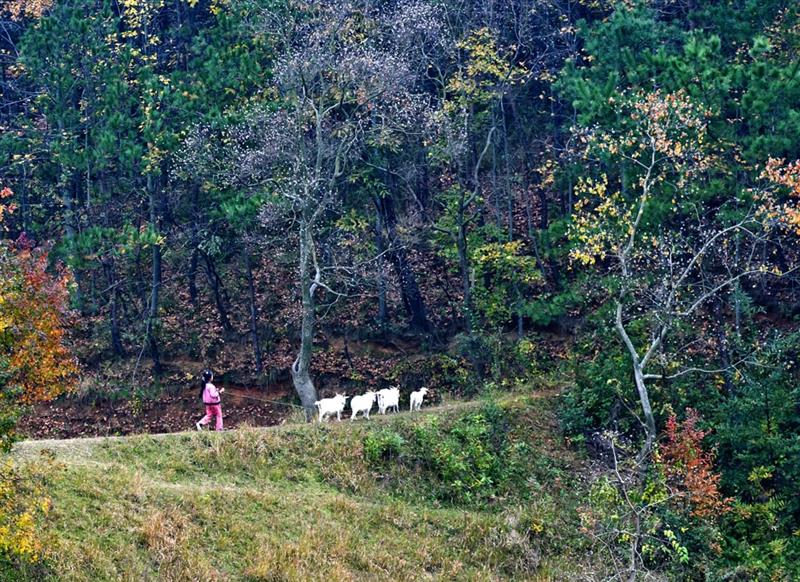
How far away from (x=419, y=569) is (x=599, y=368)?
8237 mm

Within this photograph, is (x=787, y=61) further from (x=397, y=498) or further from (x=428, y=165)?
(x=397, y=498)

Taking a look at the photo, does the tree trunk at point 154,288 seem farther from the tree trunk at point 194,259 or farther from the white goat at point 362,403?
the white goat at point 362,403

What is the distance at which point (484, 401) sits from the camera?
83.4ft

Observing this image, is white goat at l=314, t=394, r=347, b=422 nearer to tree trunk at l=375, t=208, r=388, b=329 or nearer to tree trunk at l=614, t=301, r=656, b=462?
tree trunk at l=375, t=208, r=388, b=329

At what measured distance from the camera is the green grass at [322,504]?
18.3 m

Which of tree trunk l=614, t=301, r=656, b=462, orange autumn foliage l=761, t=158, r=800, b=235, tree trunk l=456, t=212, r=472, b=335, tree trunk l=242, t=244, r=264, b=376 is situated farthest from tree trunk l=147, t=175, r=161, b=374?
orange autumn foliage l=761, t=158, r=800, b=235

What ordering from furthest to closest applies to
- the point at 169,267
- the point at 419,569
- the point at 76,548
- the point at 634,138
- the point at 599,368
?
the point at 169,267 → the point at 599,368 → the point at 634,138 → the point at 419,569 → the point at 76,548

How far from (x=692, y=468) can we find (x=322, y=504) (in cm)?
833

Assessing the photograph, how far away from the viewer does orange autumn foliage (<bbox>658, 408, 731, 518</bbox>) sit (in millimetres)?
20828

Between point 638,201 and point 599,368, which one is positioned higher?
point 638,201

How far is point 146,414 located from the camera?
3075cm

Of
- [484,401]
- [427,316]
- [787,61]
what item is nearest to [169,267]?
[427,316]

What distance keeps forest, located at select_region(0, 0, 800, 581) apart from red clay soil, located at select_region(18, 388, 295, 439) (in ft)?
0.34

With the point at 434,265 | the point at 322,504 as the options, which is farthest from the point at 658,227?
the point at 434,265
